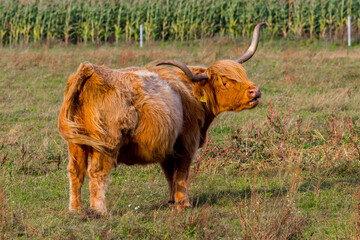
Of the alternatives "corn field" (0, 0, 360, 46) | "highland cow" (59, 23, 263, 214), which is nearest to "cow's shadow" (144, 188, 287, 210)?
"highland cow" (59, 23, 263, 214)

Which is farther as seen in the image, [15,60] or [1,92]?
[15,60]

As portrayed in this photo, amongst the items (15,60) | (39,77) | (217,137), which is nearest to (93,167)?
(217,137)

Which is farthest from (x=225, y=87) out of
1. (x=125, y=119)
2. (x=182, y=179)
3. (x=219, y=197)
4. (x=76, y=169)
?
(x=76, y=169)

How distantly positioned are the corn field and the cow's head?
1389cm

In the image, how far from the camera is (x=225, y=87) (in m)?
5.42

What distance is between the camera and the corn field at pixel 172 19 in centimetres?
1945

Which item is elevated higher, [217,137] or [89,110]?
[89,110]

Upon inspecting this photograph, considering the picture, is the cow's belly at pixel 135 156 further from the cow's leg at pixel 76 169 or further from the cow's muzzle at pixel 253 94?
the cow's muzzle at pixel 253 94

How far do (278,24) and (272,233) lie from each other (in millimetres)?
16814

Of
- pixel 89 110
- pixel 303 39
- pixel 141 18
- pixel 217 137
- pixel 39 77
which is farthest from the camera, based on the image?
pixel 141 18

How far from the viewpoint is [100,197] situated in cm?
466

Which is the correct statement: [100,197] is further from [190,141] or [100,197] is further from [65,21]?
[65,21]

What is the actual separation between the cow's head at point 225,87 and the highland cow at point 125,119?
11mm

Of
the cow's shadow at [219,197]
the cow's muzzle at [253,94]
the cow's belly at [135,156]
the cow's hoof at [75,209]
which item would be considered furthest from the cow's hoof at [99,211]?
the cow's muzzle at [253,94]
